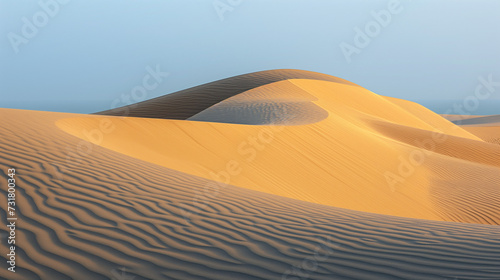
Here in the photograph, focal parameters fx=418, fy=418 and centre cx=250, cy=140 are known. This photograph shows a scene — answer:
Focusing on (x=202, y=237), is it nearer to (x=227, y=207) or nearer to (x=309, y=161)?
(x=227, y=207)

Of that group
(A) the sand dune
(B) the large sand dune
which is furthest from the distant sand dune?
(A) the sand dune

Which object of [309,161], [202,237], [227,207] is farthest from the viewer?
[309,161]

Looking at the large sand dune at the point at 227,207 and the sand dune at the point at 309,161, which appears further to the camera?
the sand dune at the point at 309,161

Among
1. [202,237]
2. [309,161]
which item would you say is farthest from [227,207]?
[309,161]

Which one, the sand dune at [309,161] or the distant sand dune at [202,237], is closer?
the distant sand dune at [202,237]

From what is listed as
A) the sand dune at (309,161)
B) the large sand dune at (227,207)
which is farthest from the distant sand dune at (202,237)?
the sand dune at (309,161)

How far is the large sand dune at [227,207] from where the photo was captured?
303 cm

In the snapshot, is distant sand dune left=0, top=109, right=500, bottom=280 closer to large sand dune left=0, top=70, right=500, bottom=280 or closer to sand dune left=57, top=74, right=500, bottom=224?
large sand dune left=0, top=70, right=500, bottom=280

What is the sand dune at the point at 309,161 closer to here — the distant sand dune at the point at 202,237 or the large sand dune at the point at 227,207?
the large sand dune at the point at 227,207

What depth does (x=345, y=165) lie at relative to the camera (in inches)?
455

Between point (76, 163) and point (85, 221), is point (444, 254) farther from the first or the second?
point (76, 163)

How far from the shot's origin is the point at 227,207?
15.3ft

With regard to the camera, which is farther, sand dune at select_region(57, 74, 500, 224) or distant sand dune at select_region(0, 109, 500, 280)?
sand dune at select_region(57, 74, 500, 224)

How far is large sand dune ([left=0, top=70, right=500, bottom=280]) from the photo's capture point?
9.95 feet
